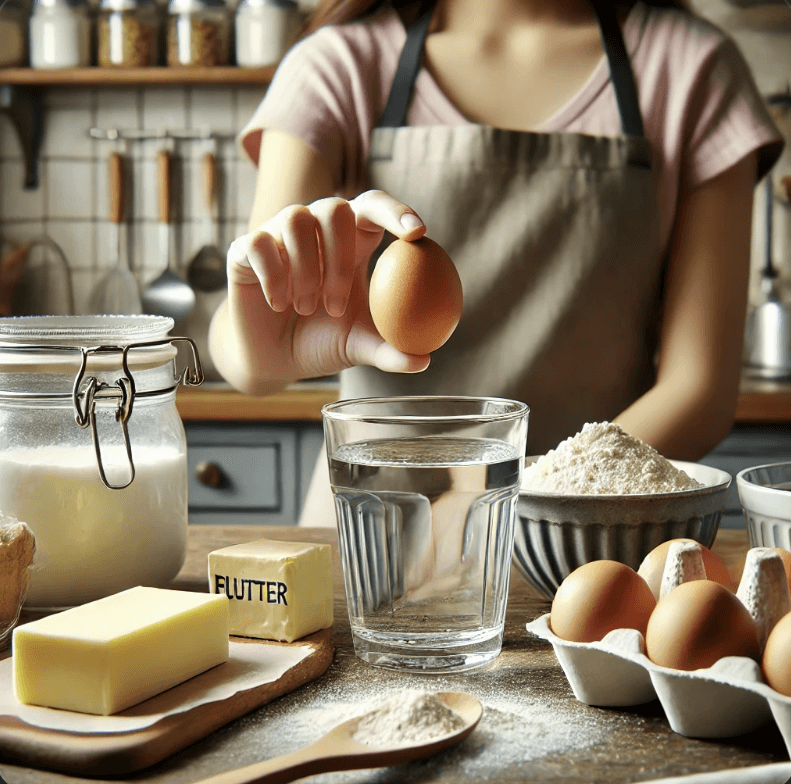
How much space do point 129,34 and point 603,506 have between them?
83.3 inches

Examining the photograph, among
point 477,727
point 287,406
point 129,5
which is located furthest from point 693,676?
point 129,5

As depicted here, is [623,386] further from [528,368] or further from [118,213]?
[118,213]

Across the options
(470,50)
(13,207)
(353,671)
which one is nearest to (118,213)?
(13,207)

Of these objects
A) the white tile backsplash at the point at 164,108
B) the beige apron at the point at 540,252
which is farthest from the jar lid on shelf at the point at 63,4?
the beige apron at the point at 540,252

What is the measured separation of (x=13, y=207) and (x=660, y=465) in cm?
233

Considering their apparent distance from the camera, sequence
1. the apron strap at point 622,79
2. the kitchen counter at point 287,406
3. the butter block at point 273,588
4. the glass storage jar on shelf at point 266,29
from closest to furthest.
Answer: the butter block at point 273,588
the apron strap at point 622,79
the kitchen counter at point 287,406
the glass storage jar on shelf at point 266,29

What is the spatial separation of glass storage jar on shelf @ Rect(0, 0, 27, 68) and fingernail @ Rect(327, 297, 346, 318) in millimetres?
1988

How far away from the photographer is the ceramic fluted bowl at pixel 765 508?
717 mm

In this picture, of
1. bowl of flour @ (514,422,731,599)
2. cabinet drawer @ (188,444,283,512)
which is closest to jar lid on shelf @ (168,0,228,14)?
cabinet drawer @ (188,444,283,512)

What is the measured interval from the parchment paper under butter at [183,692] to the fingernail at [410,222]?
33cm

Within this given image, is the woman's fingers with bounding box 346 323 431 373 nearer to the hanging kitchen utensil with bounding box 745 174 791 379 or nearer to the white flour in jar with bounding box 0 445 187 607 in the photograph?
the white flour in jar with bounding box 0 445 187 607

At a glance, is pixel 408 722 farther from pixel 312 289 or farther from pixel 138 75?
pixel 138 75

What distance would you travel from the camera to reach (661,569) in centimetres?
67

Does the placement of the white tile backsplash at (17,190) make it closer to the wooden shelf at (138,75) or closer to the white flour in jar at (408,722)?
the wooden shelf at (138,75)
